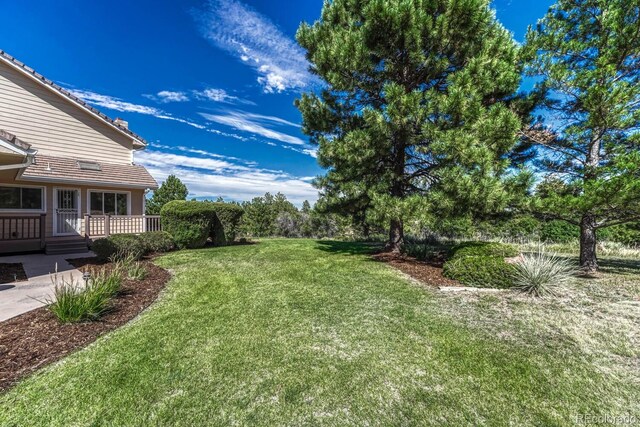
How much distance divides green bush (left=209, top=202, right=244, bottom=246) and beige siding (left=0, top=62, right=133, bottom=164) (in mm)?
6256

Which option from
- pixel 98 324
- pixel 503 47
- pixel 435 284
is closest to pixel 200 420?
pixel 98 324

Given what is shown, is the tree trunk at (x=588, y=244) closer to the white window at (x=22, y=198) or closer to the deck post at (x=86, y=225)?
the deck post at (x=86, y=225)

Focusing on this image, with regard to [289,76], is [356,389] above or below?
below

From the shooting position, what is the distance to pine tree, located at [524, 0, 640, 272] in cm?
615

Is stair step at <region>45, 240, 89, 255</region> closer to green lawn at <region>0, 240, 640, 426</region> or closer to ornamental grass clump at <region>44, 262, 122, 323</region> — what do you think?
ornamental grass clump at <region>44, 262, 122, 323</region>

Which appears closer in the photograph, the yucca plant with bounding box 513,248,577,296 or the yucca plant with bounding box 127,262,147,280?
the yucca plant with bounding box 513,248,577,296

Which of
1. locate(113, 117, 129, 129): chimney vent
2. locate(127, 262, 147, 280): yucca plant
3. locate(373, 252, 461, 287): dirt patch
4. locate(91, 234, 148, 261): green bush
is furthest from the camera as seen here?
locate(113, 117, 129, 129): chimney vent

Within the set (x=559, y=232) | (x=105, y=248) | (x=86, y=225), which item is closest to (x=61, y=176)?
(x=86, y=225)

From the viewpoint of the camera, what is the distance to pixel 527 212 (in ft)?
25.4

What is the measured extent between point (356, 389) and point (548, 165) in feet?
30.9

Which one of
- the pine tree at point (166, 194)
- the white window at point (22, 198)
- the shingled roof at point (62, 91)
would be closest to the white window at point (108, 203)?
the white window at point (22, 198)

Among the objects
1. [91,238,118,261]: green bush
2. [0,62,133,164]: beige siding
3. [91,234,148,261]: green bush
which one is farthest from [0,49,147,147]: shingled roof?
[91,238,118,261]: green bush

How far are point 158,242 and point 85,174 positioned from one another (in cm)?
483

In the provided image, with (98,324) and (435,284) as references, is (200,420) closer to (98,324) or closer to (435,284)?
(98,324)
